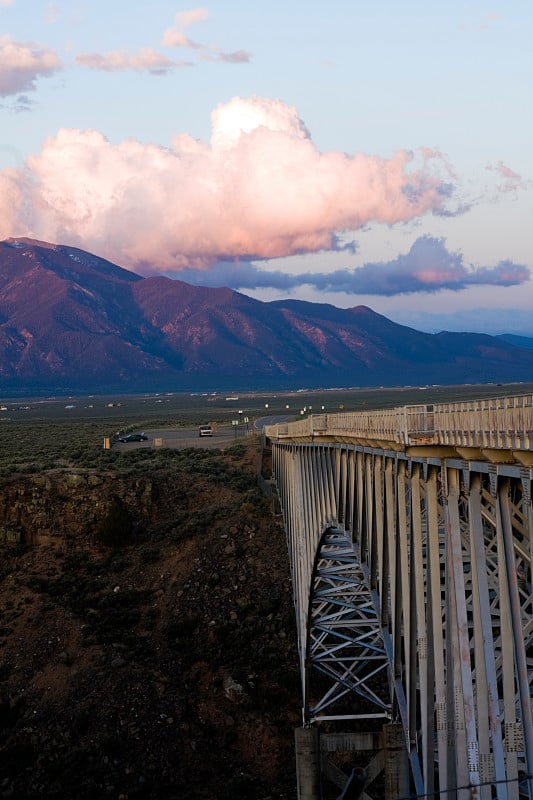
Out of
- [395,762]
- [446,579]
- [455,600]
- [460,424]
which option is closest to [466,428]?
[460,424]

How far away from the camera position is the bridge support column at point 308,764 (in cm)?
2522

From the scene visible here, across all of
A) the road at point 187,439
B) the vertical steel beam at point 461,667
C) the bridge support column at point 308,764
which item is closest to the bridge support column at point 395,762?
the bridge support column at point 308,764

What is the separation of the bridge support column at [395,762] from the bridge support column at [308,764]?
336 cm

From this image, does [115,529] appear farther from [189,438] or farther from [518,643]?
[518,643]

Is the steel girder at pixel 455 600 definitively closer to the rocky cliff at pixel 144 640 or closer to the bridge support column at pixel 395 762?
the bridge support column at pixel 395 762

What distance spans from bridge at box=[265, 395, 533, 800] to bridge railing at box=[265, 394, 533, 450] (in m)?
0.02

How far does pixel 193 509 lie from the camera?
5203 centimetres

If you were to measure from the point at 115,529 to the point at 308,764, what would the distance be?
2455 centimetres

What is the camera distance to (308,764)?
25.9 m

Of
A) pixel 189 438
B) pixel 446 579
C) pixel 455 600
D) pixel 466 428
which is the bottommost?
pixel 189 438

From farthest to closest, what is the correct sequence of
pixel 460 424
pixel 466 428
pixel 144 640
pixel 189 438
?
pixel 189 438
pixel 144 640
pixel 460 424
pixel 466 428

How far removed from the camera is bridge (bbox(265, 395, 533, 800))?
1034 centimetres

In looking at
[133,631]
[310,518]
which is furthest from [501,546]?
[133,631]

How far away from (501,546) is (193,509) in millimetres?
42507
